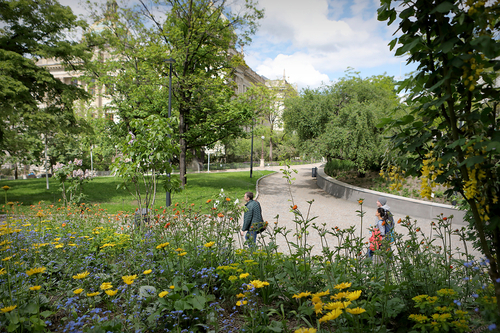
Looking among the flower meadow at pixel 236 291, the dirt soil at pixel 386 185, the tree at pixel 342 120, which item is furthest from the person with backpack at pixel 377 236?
the tree at pixel 342 120

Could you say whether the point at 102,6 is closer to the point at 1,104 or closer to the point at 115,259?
the point at 1,104

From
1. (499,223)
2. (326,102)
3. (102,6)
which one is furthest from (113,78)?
(499,223)

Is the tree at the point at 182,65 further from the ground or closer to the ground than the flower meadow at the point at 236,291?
further from the ground

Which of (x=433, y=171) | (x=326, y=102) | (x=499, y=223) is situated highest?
(x=326, y=102)

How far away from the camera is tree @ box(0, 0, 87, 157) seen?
12.6 metres

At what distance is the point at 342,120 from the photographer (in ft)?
55.4

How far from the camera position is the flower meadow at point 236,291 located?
211 cm

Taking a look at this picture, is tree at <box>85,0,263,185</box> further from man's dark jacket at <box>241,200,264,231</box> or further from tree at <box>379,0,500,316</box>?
tree at <box>379,0,500,316</box>

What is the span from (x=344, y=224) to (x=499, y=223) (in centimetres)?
939

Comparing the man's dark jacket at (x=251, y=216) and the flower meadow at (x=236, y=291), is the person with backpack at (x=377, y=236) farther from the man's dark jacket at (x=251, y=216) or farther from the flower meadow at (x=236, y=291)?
the man's dark jacket at (x=251, y=216)

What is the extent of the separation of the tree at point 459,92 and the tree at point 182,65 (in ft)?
52.3

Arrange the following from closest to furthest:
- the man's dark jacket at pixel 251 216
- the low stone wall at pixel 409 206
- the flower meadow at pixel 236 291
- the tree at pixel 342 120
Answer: the flower meadow at pixel 236 291, the man's dark jacket at pixel 251 216, the low stone wall at pixel 409 206, the tree at pixel 342 120

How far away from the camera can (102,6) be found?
802 inches

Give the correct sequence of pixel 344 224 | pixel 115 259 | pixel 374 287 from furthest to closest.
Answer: pixel 344 224
pixel 115 259
pixel 374 287
